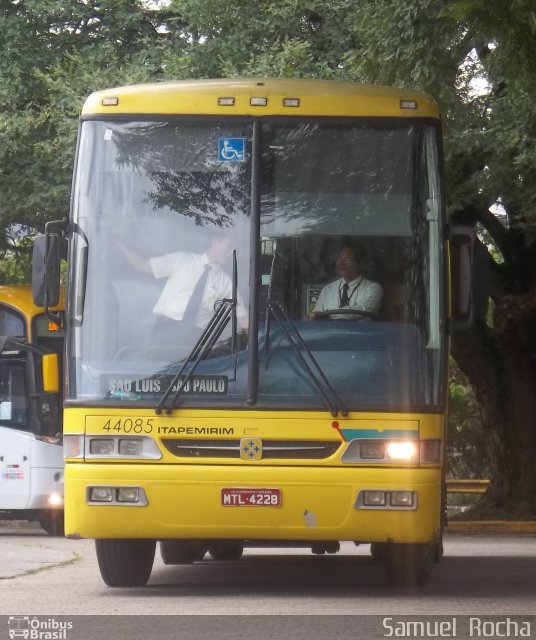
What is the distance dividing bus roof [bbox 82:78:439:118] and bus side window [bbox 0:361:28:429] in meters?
11.0

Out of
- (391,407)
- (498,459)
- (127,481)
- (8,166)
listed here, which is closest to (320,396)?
(391,407)

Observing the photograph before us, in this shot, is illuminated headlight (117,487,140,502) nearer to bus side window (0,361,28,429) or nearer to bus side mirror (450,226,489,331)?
bus side mirror (450,226,489,331)

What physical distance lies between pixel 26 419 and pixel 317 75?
636 cm

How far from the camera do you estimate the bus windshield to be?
9.75 m

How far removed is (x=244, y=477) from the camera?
9625 mm

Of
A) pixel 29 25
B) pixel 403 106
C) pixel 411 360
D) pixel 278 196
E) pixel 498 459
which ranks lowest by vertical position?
pixel 498 459

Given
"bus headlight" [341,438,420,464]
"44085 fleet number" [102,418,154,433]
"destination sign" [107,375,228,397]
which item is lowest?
"bus headlight" [341,438,420,464]

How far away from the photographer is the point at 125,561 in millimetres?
10742

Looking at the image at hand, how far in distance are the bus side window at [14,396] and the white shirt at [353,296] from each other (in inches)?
454

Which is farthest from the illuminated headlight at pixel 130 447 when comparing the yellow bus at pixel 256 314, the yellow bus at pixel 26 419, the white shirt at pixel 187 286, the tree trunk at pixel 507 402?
the tree trunk at pixel 507 402

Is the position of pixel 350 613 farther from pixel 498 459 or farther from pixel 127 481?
pixel 498 459

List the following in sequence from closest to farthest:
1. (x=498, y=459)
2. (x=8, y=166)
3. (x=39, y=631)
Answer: (x=39, y=631), (x=8, y=166), (x=498, y=459)

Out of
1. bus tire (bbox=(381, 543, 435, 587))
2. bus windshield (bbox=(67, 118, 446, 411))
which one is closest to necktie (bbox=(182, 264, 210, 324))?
bus windshield (bbox=(67, 118, 446, 411))

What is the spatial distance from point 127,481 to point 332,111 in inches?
111
